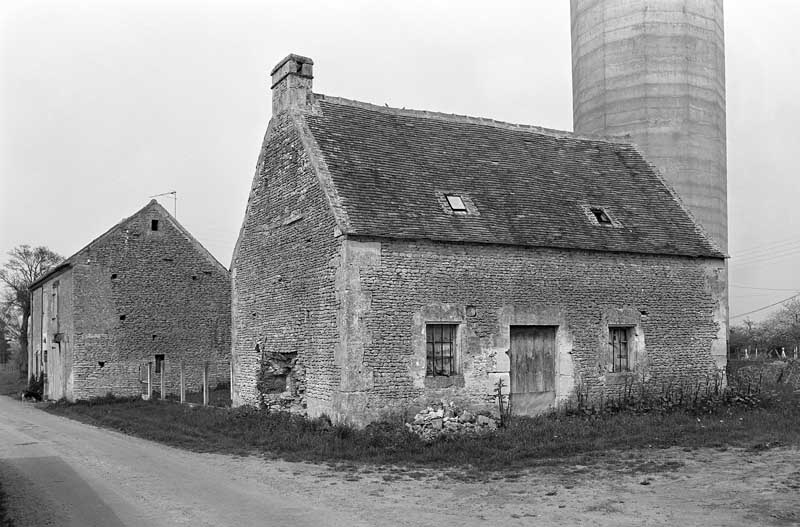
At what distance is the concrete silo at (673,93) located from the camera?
25344mm

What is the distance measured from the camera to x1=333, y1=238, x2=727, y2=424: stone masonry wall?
1481cm

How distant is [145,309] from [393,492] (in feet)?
66.7

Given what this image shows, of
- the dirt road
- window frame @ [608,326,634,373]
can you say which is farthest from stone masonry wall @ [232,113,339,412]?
window frame @ [608,326,634,373]

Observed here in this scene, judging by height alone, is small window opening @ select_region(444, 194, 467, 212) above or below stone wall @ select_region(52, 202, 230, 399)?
above

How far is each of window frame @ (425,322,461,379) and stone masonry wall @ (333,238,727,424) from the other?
15cm

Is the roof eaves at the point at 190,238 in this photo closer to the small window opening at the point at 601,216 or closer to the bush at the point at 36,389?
the bush at the point at 36,389

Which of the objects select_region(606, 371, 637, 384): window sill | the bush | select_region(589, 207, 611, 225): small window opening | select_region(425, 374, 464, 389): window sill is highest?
select_region(589, 207, 611, 225): small window opening

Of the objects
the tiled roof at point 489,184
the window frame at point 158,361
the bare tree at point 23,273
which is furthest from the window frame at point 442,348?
the bare tree at point 23,273

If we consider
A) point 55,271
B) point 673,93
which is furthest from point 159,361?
point 673,93

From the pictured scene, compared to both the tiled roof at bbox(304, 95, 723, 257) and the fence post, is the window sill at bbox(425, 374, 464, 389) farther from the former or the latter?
the fence post

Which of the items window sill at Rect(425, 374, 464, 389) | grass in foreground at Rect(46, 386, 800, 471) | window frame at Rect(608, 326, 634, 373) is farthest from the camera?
window frame at Rect(608, 326, 634, 373)

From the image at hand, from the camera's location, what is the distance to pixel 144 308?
27969 mm

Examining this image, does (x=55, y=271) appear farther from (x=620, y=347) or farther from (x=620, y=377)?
(x=620, y=377)

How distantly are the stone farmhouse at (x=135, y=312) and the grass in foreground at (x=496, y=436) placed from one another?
9918 mm
